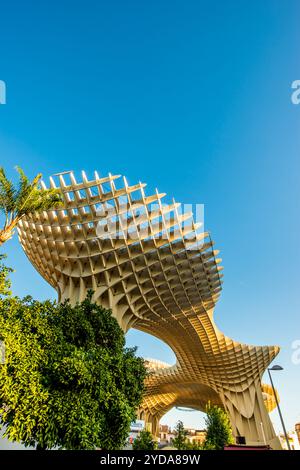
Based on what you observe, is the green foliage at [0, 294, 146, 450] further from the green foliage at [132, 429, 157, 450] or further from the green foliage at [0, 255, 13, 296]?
the green foliage at [132, 429, 157, 450]

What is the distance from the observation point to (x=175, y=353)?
1906 inches

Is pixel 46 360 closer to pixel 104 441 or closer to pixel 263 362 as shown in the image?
pixel 104 441

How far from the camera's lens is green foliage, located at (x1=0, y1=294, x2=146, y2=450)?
380 inches

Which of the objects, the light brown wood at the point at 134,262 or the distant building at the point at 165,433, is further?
the distant building at the point at 165,433

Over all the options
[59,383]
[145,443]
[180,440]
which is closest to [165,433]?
[145,443]

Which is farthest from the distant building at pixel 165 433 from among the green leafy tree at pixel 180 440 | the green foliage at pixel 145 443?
the green leafy tree at pixel 180 440

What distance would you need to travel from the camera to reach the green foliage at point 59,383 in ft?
31.7

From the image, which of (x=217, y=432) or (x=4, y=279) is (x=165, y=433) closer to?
(x=217, y=432)

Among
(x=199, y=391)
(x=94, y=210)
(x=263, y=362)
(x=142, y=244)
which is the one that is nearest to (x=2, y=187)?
(x=94, y=210)

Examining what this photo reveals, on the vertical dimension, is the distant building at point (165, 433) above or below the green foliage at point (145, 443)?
above

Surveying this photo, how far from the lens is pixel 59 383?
10750mm

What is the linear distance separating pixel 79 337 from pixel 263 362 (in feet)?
135

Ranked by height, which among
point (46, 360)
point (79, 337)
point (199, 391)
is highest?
point (199, 391)

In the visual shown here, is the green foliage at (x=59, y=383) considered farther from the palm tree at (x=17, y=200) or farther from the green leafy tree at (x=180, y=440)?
the green leafy tree at (x=180, y=440)
